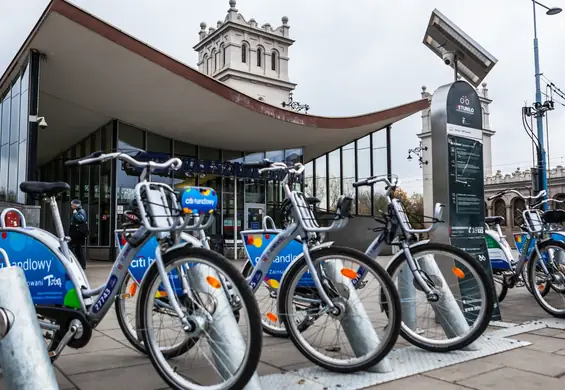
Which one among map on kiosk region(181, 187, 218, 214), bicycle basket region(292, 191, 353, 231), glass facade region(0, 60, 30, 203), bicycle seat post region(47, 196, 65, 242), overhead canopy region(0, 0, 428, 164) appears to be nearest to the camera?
map on kiosk region(181, 187, 218, 214)

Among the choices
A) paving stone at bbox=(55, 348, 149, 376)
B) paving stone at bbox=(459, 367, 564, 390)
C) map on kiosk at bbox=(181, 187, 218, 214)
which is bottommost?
paving stone at bbox=(55, 348, 149, 376)

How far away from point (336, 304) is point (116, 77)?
9.89 meters

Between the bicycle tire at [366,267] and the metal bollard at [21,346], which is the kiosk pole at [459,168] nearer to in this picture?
the bicycle tire at [366,267]

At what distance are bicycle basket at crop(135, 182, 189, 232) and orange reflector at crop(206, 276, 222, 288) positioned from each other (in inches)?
11.9

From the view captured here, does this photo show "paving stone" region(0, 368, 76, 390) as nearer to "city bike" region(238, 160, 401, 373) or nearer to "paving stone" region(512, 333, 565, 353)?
"city bike" region(238, 160, 401, 373)

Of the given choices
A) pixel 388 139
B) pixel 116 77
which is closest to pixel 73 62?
pixel 116 77

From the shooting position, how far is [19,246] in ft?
10.7

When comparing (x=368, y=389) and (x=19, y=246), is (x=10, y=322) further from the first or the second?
(x=368, y=389)

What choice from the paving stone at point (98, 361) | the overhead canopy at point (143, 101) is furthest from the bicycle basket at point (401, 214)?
the overhead canopy at point (143, 101)

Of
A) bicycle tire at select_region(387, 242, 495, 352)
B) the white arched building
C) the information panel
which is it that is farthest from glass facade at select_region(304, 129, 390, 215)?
the white arched building

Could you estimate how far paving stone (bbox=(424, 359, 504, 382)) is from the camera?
318 centimetres

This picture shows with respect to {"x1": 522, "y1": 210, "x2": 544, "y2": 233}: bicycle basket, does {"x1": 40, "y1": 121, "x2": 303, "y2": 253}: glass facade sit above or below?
above

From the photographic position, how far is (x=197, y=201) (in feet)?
8.84

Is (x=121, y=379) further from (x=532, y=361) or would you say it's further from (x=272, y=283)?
(x=532, y=361)
